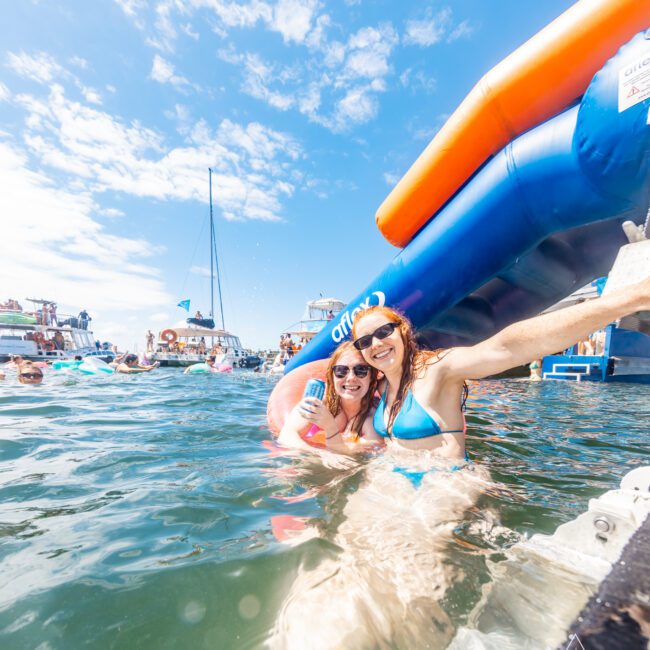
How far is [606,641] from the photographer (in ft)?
2.10

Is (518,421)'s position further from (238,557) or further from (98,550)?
(98,550)

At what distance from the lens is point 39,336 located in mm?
21172

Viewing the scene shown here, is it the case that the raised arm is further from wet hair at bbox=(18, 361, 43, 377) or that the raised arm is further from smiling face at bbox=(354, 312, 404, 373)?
wet hair at bbox=(18, 361, 43, 377)

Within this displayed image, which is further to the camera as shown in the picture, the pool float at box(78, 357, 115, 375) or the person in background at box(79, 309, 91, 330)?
the person in background at box(79, 309, 91, 330)

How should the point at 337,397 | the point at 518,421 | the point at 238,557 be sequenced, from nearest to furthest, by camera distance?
the point at 238,557
the point at 337,397
the point at 518,421

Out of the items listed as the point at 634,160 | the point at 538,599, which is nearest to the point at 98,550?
the point at 538,599

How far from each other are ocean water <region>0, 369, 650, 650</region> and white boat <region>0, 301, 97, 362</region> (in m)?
22.0

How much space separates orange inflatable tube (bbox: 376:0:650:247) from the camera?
2.21 meters

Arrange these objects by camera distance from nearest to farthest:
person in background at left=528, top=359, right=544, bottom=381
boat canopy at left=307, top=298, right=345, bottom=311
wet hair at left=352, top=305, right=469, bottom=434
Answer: wet hair at left=352, top=305, right=469, bottom=434 → person in background at left=528, top=359, right=544, bottom=381 → boat canopy at left=307, top=298, right=345, bottom=311

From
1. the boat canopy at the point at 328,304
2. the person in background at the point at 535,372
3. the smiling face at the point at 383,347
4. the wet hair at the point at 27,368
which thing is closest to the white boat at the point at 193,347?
the boat canopy at the point at 328,304

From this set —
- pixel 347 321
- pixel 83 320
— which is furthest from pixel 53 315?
pixel 347 321

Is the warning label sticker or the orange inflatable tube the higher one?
A: the orange inflatable tube

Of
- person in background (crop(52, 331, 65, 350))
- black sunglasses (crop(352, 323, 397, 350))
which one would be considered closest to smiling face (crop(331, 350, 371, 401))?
black sunglasses (crop(352, 323, 397, 350))

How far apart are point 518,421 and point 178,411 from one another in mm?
4025
